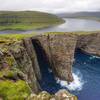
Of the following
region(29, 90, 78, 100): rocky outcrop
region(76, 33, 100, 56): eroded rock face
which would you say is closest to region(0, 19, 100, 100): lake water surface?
region(76, 33, 100, 56): eroded rock face

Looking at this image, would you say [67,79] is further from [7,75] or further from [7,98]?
[7,98]

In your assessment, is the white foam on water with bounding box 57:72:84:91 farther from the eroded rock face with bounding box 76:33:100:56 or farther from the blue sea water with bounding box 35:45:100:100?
the eroded rock face with bounding box 76:33:100:56

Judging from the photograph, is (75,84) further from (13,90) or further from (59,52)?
(13,90)

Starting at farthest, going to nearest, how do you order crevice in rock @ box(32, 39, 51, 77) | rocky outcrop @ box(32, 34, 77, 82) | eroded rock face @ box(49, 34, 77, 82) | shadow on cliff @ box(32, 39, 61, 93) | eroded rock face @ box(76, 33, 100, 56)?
eroded rock face @ box(76, 33, 100, 56) < crevice in rock @ box(32, 39, 51, 77) < rocky outcrop @ box(32, 34, 77, 82) < eroded rock face @ box(49, 34, 77, 82) < shadow on cliff @ box(32, 39, 61, 93)

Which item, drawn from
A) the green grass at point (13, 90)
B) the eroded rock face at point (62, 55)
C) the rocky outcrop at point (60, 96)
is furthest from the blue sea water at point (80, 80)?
the rocky outcrop at point (60, 96)

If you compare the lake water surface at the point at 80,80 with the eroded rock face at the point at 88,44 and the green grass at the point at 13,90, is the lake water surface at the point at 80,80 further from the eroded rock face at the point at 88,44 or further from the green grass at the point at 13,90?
the green grass at the point at 13,90

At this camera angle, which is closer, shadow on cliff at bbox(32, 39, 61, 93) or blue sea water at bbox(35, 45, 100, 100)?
blue sea water at bbox(35, 45, 100, 100)

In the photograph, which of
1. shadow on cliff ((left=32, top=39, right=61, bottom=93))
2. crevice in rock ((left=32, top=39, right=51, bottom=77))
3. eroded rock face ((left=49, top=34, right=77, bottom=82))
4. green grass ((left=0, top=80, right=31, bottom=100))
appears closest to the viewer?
green grass ((left=0, top=80, right=31, bottom=100))

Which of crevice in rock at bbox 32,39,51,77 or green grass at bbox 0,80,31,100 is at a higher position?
green grass at bbox 0,80,31,100
